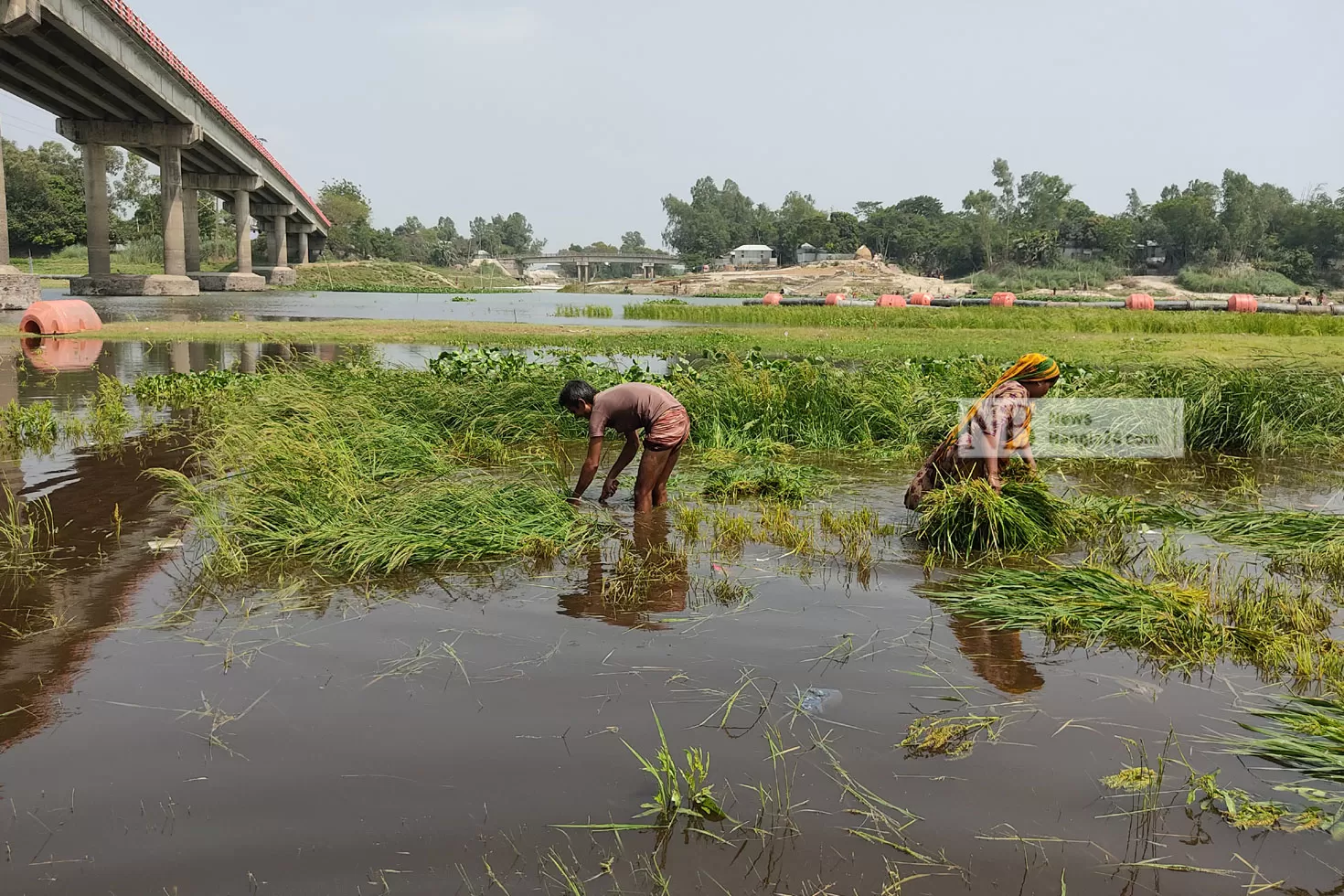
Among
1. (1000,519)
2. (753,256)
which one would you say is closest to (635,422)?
(1000,519)

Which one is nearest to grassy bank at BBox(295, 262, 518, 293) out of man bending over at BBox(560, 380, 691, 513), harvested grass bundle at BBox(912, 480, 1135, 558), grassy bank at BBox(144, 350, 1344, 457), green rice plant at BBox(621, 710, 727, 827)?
grassy bank at BBox(144, 350, 1344, 457)

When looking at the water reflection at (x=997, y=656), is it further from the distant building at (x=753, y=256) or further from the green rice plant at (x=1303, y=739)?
the distant building at (x=753, y=256)

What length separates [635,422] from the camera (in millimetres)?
7414

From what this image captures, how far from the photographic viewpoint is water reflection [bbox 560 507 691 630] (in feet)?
→ 18.5

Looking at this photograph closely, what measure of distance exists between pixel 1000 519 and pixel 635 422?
9.00 feet

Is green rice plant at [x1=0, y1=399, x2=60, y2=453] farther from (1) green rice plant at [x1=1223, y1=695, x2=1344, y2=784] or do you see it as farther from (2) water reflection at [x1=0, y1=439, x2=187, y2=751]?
(1) green rice plant at [x1=1223, y1=695, x2=1344, y2=784]

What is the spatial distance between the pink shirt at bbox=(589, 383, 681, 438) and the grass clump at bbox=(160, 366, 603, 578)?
731 mm

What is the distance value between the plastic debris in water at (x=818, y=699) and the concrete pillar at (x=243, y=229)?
66.3 m

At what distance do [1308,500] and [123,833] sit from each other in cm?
945

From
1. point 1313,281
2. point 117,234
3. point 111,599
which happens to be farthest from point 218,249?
point 1313,281

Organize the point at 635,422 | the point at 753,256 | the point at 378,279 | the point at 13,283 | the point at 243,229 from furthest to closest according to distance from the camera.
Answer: the point at 753,256 → the point at 378,279 → the point at 243,229 → the point at 13,283 → the point at 635,422

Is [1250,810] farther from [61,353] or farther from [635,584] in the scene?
[61,353]

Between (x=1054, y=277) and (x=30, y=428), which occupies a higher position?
(x=1054, y=277)

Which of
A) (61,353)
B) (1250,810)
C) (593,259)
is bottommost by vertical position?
(1250,810)
